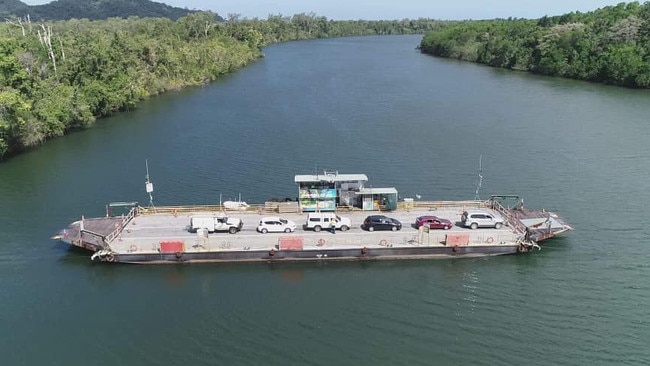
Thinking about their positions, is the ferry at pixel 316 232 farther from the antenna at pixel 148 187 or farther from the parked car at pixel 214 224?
the antenna at pixel 148 187

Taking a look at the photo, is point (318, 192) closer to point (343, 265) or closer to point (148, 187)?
point (343, 265)

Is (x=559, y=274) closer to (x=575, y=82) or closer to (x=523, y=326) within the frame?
(x=523, y=326)

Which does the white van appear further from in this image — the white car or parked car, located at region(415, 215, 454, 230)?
parked car, located at region(415, 215, 454, 230)

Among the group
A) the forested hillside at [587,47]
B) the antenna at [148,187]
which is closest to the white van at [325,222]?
the antenna at [148,187]

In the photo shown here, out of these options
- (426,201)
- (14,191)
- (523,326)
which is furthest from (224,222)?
(14,191)

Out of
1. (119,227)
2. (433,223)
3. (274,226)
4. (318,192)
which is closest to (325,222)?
(318,192)

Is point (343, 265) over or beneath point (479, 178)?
beneath

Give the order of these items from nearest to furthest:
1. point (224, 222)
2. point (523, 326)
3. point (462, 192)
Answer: point (523, 326) → point (224, 222) → point (462, 192)
